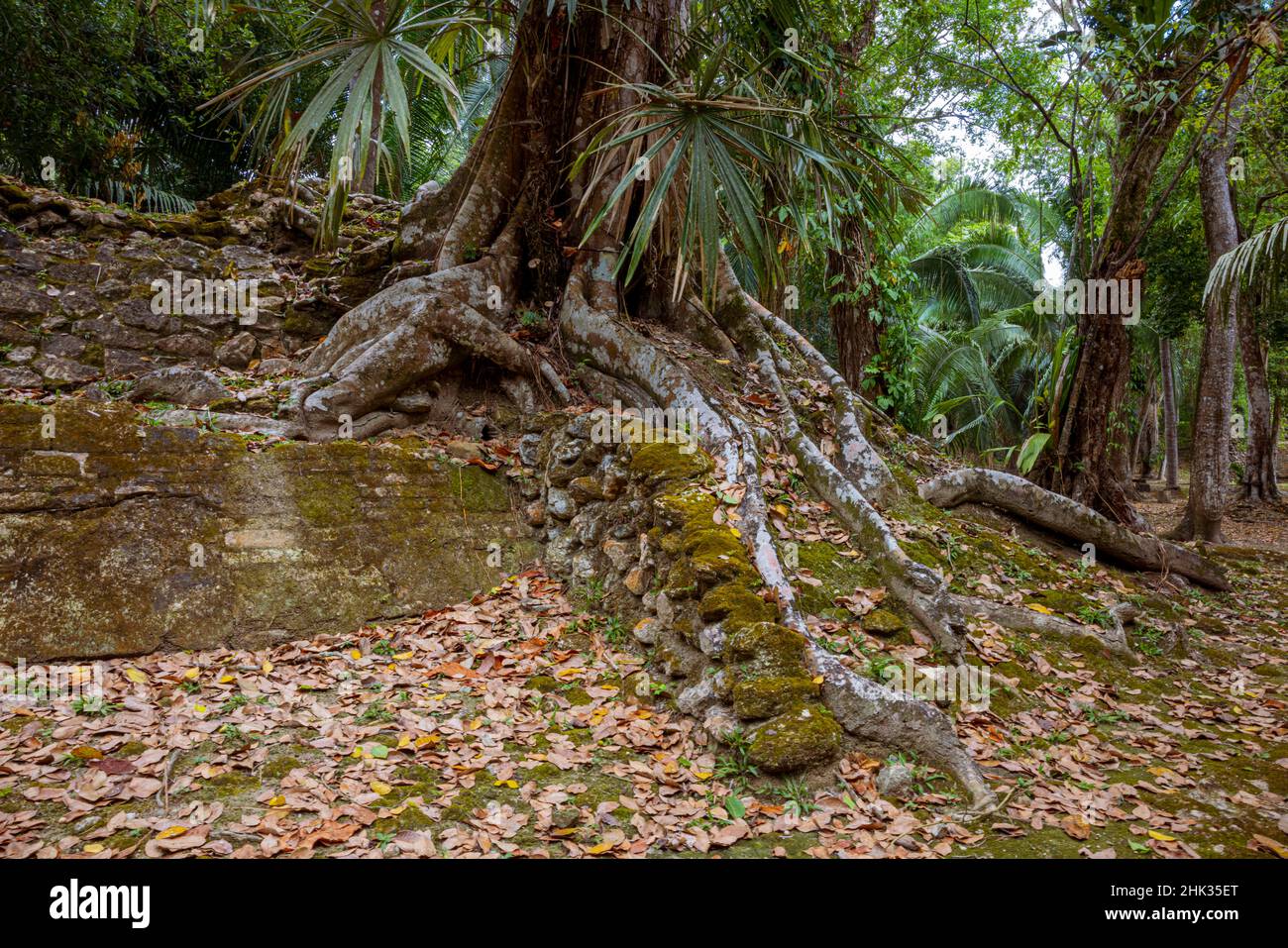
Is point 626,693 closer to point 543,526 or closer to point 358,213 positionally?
point 543,526

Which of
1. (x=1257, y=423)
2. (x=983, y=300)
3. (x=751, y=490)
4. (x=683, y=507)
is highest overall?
(x=983, y=300)

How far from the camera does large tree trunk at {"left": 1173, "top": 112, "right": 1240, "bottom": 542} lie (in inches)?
374

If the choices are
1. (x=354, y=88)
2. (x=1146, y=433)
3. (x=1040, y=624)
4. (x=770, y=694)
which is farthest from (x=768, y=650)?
(x=1146, y=433)

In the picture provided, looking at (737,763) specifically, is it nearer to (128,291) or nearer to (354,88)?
(354,88)

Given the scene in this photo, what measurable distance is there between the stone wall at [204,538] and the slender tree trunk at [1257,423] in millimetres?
14580

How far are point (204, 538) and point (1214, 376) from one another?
11796mm

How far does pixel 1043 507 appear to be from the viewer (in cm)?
679

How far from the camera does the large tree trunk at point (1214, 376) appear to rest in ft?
31.1

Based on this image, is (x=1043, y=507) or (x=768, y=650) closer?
(x=768, y=650)

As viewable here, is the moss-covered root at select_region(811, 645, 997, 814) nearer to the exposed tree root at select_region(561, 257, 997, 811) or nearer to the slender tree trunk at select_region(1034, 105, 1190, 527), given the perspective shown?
the exposed tree root at select_region(561, 257, 997, 811)

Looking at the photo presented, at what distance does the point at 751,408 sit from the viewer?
633cm

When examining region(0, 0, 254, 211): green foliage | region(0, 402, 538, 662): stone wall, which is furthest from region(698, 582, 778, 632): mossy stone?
region(0, 0, 254, 211): green foliage

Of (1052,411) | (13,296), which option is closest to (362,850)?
(13,296)

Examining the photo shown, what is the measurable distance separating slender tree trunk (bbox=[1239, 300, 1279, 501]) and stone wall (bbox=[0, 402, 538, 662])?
14.6 meters
